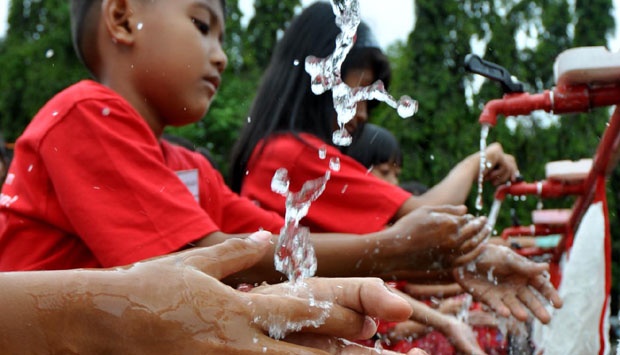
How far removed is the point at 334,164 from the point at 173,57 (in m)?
0.64

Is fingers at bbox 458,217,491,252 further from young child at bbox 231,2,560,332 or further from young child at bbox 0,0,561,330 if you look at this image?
young child at bbox 231,2,560,332

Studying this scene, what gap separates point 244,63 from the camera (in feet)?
50.5

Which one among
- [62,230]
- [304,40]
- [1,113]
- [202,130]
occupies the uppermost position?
[304,40]

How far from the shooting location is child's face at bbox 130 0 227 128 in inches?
76.7

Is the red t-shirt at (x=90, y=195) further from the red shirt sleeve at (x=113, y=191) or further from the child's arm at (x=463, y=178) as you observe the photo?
the child's arm at (x=463, y=178)

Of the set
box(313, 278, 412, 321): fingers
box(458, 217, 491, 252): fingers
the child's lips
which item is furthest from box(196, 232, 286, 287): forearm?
box(313, 278, 412, 321): fingers

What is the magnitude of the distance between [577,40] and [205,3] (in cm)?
836

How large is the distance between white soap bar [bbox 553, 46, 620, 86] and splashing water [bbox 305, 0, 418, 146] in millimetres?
522

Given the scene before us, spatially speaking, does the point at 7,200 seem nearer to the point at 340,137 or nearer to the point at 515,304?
the point at 340,137

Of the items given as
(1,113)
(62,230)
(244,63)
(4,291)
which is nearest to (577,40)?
(244,63)

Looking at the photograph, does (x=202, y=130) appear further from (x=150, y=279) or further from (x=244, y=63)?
(x=150, y=279)

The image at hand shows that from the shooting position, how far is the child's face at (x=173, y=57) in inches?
76.7

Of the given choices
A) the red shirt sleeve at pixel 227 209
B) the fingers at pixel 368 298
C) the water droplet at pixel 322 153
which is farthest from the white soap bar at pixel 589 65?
the red shirt sleeve at pixel 227 209

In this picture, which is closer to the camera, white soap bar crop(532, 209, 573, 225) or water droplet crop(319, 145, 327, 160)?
water droplet crop(319, 145, 327, 160)
